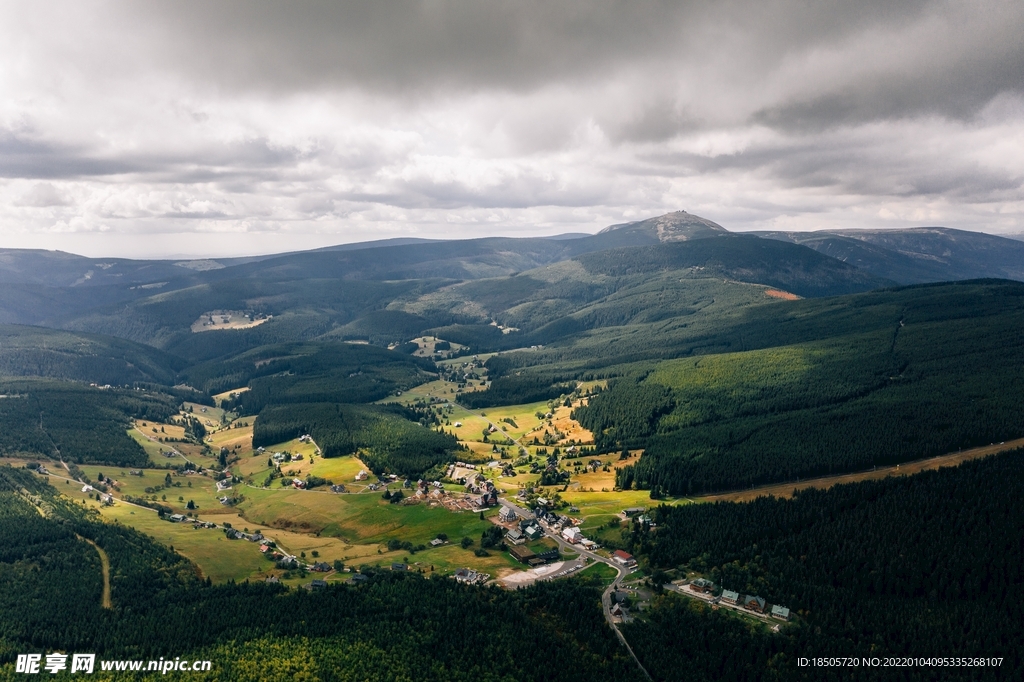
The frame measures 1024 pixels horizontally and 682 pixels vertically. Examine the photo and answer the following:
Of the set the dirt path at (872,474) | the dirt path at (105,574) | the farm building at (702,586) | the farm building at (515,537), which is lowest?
the dirt path at (105,574)

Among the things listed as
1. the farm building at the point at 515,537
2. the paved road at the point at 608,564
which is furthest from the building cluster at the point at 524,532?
the paved road at the point at 608,564

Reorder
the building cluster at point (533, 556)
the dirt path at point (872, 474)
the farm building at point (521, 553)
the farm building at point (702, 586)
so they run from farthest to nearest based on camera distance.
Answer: the dirt path at point (872, 474), the farm building at point (521, 553), the building cluster at point (533, 556), the farm building at point (702, 586)

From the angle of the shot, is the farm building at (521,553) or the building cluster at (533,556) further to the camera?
the farm building at (521,553)

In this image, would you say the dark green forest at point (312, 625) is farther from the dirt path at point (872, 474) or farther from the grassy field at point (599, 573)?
the dirt path at point (872, 474)

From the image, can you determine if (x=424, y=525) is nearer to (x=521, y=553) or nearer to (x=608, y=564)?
→ (x=521, y=553)

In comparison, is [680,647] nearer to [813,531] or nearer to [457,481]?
[813,531]

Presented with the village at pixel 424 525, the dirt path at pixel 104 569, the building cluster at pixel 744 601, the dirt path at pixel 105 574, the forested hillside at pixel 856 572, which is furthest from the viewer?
the village at pixel 424 525

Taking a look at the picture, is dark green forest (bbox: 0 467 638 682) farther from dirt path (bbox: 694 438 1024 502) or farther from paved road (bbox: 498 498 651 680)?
dirt path (bbox: 694 438 1024 502)
